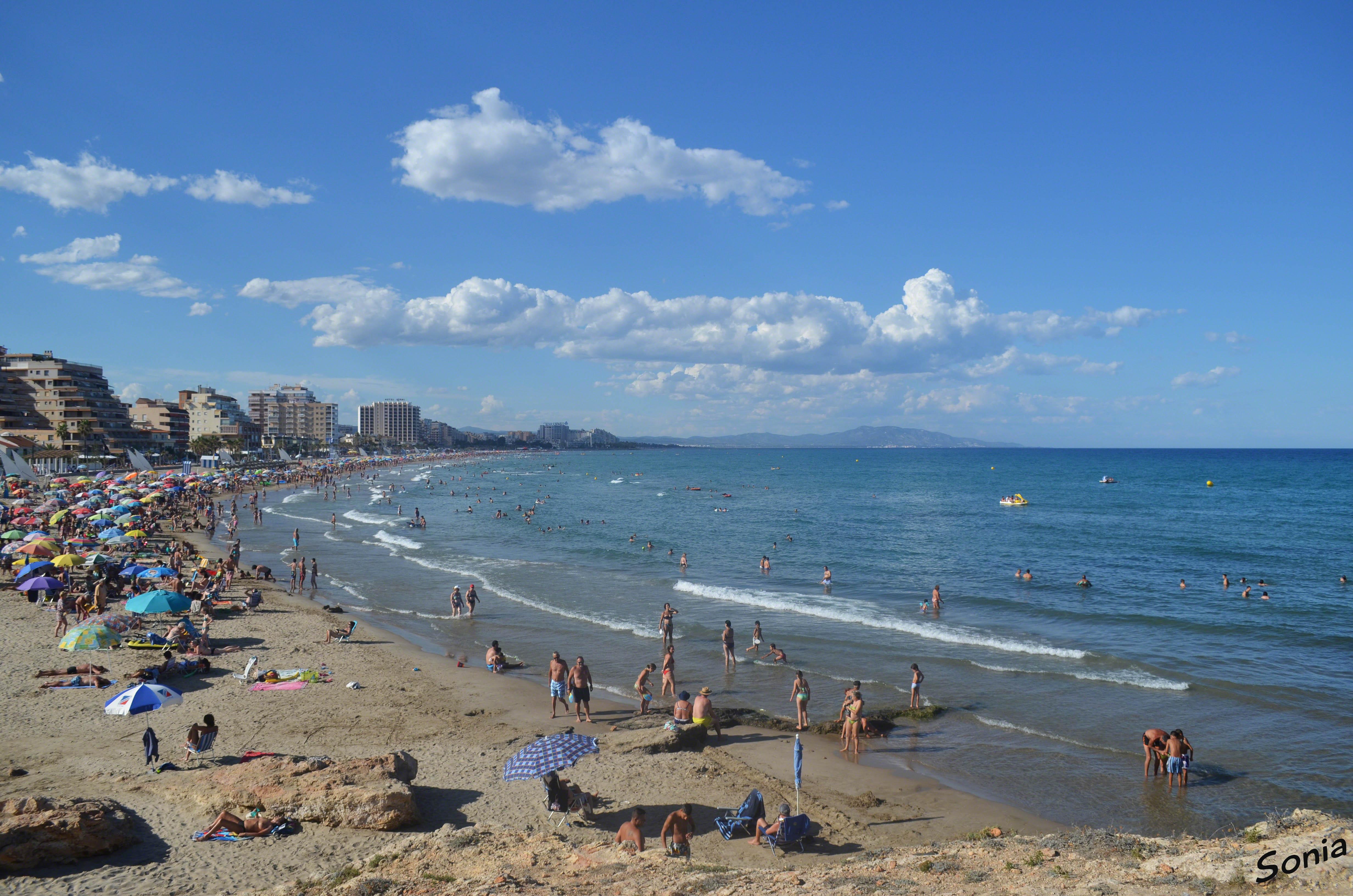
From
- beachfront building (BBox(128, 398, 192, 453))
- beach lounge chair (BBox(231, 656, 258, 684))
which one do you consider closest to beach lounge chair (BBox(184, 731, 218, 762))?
beach lounge chair (BBox(231, 656, 258, 684))

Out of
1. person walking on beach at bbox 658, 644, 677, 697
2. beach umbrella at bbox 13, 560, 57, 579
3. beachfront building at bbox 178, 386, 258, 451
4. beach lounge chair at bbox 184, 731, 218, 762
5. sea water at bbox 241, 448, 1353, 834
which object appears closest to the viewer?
beach lounge chair at bbox 184, 731, 218, 762

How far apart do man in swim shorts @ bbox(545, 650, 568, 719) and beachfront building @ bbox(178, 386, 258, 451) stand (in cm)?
13052

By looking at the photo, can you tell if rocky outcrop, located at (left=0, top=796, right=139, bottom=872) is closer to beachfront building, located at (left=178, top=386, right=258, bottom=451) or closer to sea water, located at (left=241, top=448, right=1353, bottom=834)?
sea water, located at (left=241, top=448, right=1353, bottom=834)

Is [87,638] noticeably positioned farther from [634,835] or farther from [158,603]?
[634,835]

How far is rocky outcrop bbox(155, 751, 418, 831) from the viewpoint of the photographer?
32.8 feet

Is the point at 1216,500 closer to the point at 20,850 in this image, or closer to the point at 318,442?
the point at 20,850

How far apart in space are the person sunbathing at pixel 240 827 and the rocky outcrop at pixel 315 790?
0.21 metres

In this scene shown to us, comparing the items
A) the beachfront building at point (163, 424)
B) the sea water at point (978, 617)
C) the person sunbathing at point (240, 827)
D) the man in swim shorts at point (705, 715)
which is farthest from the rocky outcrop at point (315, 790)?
the beachfront building at point (163, 424)

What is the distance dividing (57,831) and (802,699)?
1155 centimetres

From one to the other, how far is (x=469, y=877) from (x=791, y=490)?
8410 cm

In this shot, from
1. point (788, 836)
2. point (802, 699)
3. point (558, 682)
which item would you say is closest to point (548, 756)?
point (788, 836)

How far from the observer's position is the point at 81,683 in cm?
1612

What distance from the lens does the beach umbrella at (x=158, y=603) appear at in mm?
19203

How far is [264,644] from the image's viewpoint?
2050 centimetres
